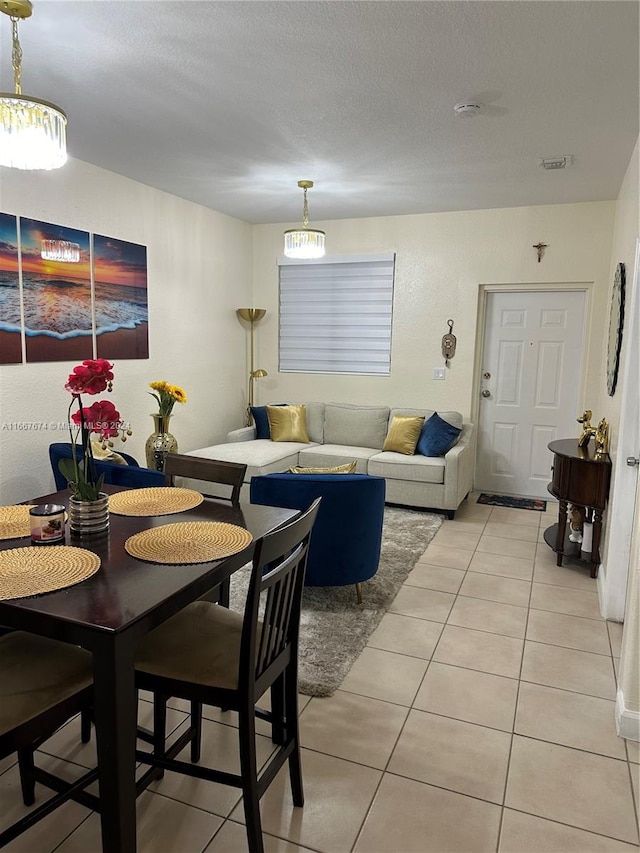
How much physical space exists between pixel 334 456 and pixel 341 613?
2.22 m

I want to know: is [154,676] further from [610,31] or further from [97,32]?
[610,31]

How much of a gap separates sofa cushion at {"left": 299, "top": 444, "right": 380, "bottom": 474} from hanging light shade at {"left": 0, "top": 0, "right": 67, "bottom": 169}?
11.7 ft

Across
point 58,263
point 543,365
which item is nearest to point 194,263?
point 58,263

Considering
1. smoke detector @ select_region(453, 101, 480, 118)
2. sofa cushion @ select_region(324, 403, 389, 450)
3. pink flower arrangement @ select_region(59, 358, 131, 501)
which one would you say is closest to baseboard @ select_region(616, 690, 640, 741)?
pink flower arrangement @ select_region(59, 358, 131, 501)

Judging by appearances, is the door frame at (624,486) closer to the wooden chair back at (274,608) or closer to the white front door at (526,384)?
the wooden chair back at (274,608)

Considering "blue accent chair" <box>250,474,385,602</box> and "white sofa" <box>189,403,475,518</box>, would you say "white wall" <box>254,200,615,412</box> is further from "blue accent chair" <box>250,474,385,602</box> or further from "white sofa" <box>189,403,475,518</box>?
"blue accent chair" <box>250,474,385,602</box>

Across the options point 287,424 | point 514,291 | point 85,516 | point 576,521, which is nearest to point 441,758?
point 85,516

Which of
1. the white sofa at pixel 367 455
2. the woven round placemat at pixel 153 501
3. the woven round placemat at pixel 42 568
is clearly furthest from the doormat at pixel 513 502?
the woven round placemat at pixel 42 568

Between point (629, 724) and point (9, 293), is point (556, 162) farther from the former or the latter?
point (9, 293)

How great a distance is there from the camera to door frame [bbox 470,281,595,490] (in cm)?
514

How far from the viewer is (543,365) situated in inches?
213

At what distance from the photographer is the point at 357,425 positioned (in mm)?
5715

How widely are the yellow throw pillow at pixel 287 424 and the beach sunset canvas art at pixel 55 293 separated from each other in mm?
2049

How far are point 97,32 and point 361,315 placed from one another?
3856 mm
